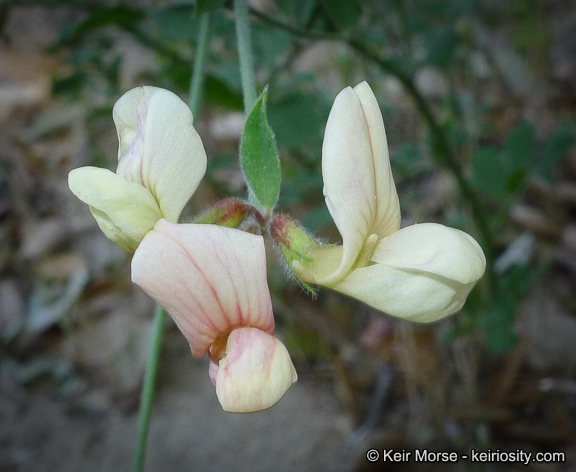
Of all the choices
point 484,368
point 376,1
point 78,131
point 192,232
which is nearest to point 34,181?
point 78,131

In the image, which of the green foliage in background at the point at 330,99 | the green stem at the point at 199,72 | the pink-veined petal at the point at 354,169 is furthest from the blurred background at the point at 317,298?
the pink-veined petal at the point at 354,169

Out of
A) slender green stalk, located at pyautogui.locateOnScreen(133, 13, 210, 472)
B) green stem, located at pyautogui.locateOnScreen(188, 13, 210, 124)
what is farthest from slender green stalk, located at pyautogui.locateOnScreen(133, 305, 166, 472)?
green stem, located at pyautogui.locateOnScreen(188, 13, 210, 124)

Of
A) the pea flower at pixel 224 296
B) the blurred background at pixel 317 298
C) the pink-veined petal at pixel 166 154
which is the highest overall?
the pink-veined petal at pixel 166 154

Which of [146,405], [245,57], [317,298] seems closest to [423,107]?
[317,298]

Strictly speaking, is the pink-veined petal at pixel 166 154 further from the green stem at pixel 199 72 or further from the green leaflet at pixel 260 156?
the green stem at pixel 199 72

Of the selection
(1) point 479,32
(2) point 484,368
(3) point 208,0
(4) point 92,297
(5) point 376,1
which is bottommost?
(4) point 92,297

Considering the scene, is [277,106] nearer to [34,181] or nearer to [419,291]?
[419,291]

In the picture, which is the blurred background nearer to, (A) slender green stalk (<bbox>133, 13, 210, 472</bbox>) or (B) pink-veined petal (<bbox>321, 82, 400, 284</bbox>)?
(A) slender green stalk (<bbox>133, 13, 210, 472</bbox>)
